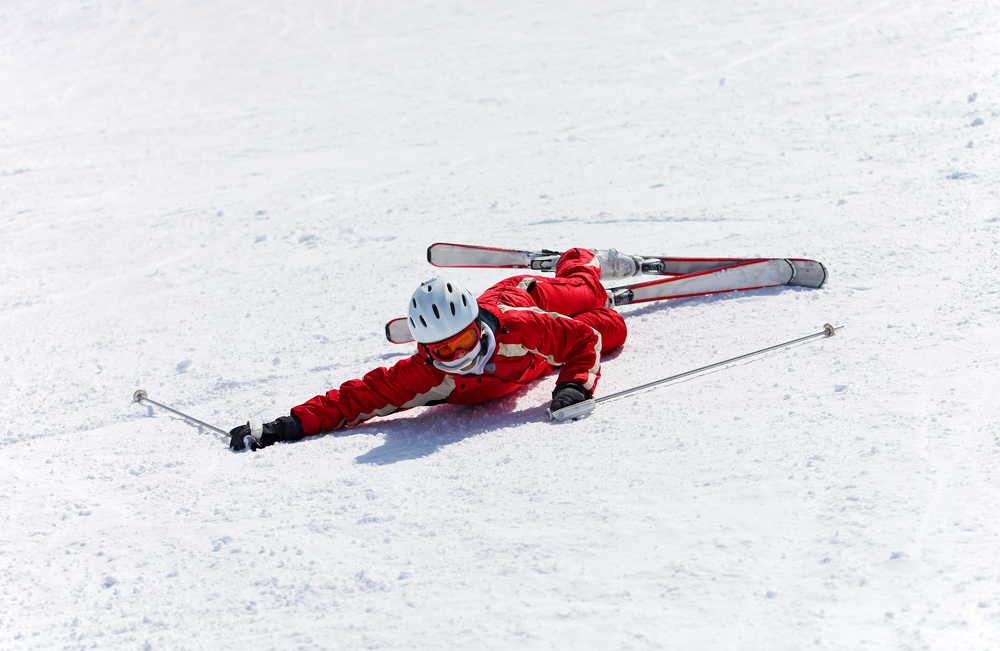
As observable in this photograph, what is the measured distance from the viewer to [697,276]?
20.3ft

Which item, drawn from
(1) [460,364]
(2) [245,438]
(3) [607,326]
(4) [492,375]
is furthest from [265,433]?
(3) [607,326]

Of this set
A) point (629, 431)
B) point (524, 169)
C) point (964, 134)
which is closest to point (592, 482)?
point (629, 431)

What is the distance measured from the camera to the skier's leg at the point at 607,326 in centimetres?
548

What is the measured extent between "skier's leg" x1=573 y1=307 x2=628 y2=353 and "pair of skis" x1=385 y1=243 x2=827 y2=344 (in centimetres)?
52

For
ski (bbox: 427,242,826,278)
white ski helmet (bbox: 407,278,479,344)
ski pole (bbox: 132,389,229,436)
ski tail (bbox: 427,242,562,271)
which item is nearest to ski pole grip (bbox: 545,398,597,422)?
white ski helmet (bbox: 407,278,479,344)

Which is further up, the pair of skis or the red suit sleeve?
the pair of skis

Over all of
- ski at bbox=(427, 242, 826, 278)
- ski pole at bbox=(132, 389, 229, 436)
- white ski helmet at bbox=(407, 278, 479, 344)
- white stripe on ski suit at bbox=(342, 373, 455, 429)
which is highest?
white ski helmet at bbox=(407, 278, 479, 344)

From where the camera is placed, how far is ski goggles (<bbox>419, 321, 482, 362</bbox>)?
4.50 metres

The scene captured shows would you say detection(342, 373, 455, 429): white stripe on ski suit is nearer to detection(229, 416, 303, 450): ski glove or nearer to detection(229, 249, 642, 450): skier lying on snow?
detection(229, 249, 642, 450): skier lying on snow

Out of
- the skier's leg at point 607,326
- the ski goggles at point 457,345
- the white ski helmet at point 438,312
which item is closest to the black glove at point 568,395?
the ski goggles at point 457,345

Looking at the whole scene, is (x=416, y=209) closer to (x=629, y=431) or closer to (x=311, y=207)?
(x=311, y=207)

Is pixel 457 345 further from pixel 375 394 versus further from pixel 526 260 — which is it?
pixel 526 260

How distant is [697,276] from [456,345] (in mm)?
2501

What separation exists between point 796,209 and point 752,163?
1275mm
